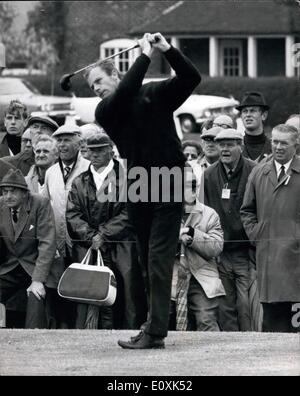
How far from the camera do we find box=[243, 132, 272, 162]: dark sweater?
12259mm

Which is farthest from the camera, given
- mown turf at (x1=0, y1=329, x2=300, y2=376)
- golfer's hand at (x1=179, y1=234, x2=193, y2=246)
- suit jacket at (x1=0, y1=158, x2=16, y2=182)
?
suit jacket at (x1=0, y1=158, x2=16, y2=182)

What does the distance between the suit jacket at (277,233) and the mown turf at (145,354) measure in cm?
63

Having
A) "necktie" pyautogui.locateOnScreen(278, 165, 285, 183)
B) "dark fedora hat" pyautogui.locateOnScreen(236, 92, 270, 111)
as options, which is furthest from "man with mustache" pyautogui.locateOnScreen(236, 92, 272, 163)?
"necktie" pyautogui.locateOnScreen(278, 165, 285, 183)

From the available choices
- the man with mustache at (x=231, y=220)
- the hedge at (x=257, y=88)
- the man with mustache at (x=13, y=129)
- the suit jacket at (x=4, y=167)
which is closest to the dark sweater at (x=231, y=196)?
the man with mustache at (x=231, y=220)

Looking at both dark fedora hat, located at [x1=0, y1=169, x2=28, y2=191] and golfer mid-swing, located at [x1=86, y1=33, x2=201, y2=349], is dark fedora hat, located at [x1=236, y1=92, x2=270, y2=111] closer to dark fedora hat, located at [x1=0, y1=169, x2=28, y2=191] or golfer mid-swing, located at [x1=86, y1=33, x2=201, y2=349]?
dark fedora hat, located at [x1=0, y1=169, x2=28, y2=191]

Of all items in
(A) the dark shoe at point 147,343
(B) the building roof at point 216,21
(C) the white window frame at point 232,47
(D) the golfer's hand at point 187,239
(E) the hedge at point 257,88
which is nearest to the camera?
(A) the dark shoe at point 147,343

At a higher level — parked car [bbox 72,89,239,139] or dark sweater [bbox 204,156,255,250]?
parked car [bbox 72,89,239,139]

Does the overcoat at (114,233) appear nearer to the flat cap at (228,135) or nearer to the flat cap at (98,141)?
the flat cap at (98,141)

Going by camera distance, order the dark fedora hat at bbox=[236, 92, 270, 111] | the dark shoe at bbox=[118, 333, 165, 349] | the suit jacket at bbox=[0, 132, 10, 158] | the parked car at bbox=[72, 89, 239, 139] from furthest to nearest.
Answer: the parked car at bbox=[72, 89, 239, 139], the suit jacket at bbox=[0, 132, 10, 158], the dark fedora hat at bbox=[236, 92, 270, 111], the dark shoe at bbox=[118, 333, 165, 349]

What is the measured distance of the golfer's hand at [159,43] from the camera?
8798 mm

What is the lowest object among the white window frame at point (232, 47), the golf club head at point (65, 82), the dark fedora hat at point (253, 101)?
the dark fedora hat at point (253, 101)

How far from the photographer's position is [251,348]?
372 inches

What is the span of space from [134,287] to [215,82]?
24363 mm

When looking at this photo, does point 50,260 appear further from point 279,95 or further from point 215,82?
point 215,82
